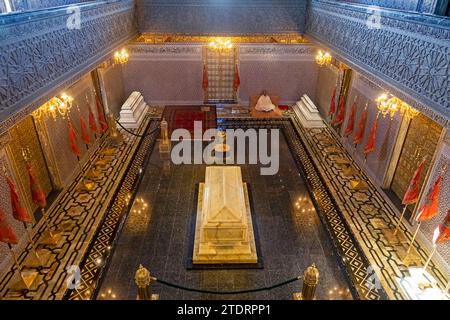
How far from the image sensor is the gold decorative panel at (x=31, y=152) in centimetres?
488

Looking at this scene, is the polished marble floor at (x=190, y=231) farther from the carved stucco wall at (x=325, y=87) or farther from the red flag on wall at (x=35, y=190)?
the carved stucco wall at (x=325, y=87)

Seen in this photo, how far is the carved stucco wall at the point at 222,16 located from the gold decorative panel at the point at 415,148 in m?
4.78

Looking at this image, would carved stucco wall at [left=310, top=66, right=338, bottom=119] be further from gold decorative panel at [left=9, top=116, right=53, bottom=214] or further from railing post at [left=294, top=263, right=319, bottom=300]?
gold decorative panel at [left=9, top=116, right=53, bottom=214]

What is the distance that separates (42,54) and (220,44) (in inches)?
251

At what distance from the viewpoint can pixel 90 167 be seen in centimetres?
688

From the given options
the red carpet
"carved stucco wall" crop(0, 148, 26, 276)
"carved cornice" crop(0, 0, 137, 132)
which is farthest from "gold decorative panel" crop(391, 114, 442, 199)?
"carved stucco wall" crop(0, 148, 26, 276)

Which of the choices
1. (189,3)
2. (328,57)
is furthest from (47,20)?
(328,57)

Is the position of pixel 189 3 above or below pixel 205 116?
above

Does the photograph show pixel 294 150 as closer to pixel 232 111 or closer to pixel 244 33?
pixel 232 111

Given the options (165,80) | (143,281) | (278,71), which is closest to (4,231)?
(143,281)

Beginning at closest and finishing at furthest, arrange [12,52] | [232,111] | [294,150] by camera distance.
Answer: [12,52] < [294,150] < [232,111]

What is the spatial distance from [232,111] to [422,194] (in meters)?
5.99

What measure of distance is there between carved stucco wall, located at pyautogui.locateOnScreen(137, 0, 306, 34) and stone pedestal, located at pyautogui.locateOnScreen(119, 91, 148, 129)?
2.02m

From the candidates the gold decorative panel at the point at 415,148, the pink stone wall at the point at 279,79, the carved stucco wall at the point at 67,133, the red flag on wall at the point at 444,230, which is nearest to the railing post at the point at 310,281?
the red flag on wall at the point at 444,230
